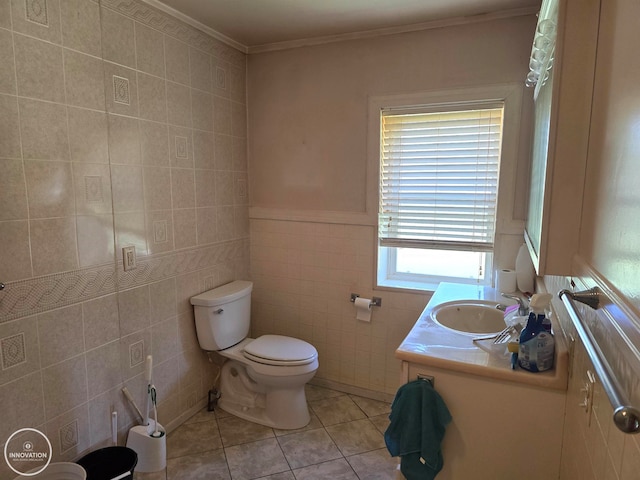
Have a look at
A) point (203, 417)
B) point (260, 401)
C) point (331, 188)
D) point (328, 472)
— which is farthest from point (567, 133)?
point (203, 417)

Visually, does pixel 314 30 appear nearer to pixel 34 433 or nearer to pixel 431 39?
pixel 431 39

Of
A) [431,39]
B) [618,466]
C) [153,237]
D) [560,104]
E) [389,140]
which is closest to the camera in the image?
[618,466]

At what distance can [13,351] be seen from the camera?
1594mm

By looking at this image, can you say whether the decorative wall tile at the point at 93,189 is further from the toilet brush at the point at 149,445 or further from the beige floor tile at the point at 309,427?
the beige floor tile at the point at 309,427

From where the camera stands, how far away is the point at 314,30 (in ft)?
8.20

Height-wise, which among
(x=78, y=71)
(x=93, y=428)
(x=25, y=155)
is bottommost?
(x=93, y=428)

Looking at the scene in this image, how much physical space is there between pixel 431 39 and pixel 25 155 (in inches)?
83.6

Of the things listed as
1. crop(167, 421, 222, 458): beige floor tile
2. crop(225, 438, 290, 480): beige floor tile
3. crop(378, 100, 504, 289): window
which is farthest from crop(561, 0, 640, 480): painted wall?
crop(167, 421, 222, 458): beige floor tile

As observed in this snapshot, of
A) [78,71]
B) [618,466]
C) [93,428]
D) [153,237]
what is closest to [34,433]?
[93,428]

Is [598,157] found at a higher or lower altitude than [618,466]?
higher

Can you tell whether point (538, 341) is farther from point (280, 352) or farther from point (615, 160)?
point (280, 352)

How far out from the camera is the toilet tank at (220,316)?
2.46m

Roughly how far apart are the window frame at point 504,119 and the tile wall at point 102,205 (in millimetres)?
999

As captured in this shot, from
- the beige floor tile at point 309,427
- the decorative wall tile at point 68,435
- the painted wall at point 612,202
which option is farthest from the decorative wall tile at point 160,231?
the painted wall at point 612,202
